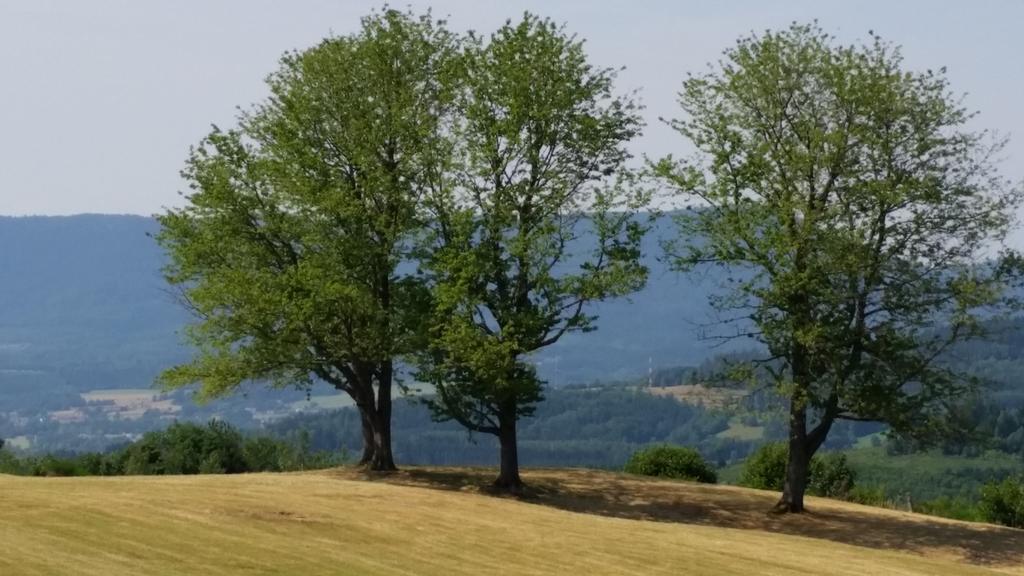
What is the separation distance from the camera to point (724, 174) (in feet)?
155

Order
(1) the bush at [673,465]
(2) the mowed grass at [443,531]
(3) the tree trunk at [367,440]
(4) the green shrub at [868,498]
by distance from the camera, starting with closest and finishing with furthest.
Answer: (2) the mowed grass at [443,531] < (3) the tree trunk at [367,440] < (4) the green shrub at [868,498] < (1) the bush at [673,465]

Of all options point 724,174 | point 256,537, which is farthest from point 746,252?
point 256,537

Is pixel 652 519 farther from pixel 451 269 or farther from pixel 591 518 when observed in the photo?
pixel 451 269

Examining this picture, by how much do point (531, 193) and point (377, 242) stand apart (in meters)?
5.93

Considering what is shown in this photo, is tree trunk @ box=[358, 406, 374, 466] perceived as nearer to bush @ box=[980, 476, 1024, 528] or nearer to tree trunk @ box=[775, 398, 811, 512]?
tree trunk @ box=[775, 398, 811, 512]

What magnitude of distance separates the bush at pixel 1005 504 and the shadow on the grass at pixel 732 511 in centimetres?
757

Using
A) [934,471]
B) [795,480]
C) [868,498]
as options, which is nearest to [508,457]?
[795,480]

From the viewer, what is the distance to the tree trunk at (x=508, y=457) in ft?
160

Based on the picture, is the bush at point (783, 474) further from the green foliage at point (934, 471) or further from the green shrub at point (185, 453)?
the green foliage at point (934, 471)

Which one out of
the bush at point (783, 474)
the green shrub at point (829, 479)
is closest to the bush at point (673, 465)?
the bush at point (783, 474)

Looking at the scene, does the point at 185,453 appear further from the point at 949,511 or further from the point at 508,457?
the point at 949,511

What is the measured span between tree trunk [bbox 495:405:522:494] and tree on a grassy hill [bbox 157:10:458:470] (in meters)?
4.41

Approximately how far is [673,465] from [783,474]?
523 cm

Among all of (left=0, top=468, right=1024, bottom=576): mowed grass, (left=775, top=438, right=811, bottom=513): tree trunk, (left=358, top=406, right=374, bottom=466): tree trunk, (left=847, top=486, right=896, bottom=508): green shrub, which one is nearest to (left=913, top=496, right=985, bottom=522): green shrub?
(left=847, top=486, right=896, bottom=508): green shrub
